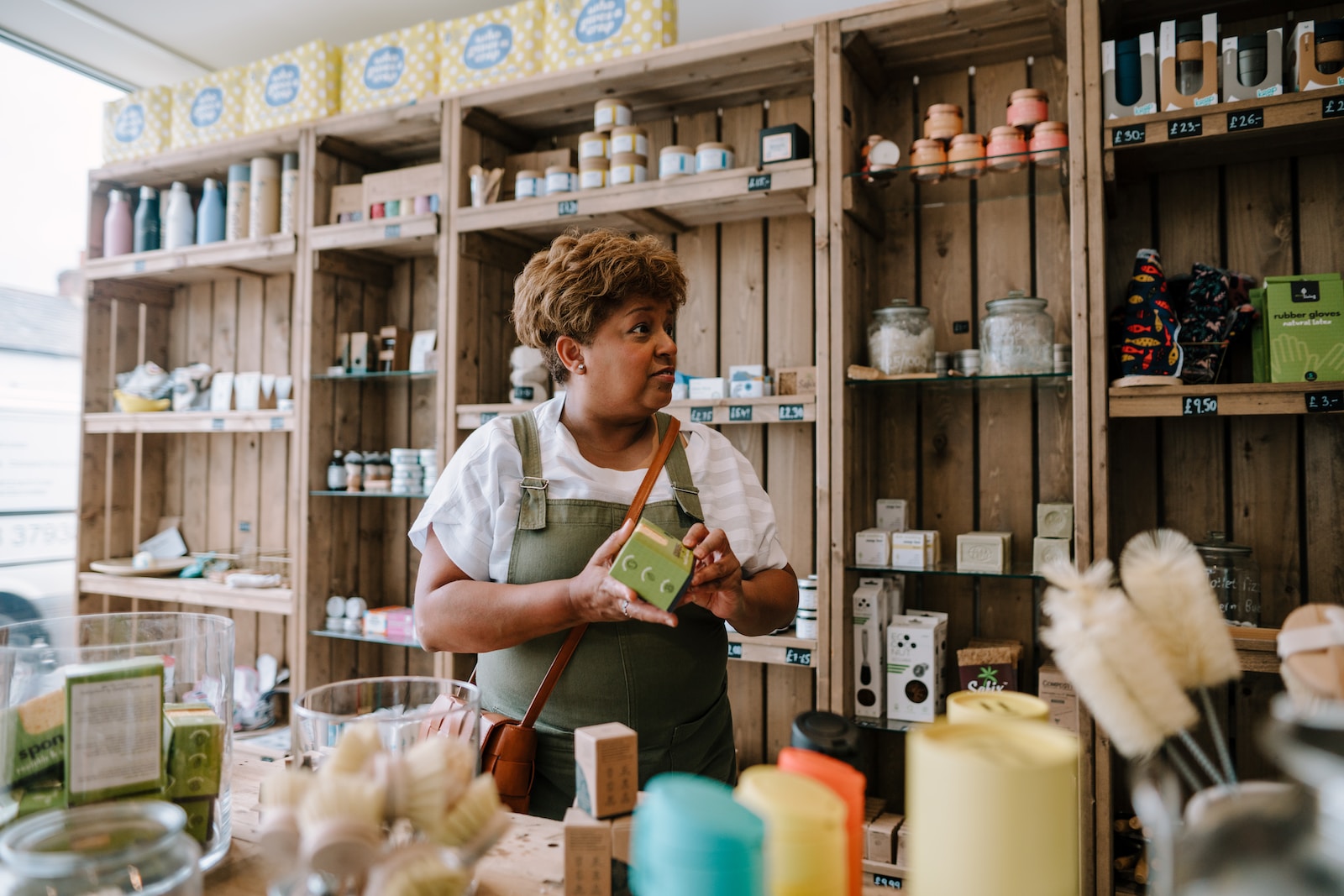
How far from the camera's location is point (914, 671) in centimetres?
252

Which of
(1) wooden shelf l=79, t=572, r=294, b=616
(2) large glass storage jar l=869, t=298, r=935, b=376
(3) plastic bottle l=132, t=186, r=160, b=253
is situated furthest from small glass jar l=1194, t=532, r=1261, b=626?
(3) plastic bottle l=132, t=186, r=160, b=253

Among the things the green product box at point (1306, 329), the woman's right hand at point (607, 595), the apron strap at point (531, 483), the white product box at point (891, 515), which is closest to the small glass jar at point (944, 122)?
the green product box at point (1306, 329)

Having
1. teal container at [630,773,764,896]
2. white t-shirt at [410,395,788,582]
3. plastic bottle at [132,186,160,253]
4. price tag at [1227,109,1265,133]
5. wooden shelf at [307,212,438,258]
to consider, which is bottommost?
teal container at [630,773,764,896]

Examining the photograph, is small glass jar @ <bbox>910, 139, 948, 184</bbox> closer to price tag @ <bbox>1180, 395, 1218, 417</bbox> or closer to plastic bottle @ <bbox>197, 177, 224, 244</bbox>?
price tag @ <bbox>1180, 395, 1218, 417</bbox>

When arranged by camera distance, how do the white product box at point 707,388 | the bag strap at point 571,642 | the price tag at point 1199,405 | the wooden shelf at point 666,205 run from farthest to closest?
the white product box at point 707,388 < the wooden shelf at point 666,205 < the price tag at point 1199,405 < the bag strap at point 571,642

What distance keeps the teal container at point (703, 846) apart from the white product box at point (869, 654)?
6.71 feet

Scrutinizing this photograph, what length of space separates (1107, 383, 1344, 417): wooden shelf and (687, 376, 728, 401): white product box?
3.80ft

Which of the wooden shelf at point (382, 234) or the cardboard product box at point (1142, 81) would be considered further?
the wooden shelf at point (382, 234)

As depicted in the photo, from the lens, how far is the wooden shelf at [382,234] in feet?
10.6

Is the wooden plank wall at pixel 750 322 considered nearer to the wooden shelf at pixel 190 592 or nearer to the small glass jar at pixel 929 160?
the small glass jar at pixel 929 160

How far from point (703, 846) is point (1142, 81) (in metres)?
2.51

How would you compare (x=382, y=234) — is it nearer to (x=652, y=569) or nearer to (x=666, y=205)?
(x=666, y=205)

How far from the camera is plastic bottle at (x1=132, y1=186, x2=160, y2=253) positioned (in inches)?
156

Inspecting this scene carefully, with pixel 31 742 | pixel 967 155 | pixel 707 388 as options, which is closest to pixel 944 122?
pixel 967 155
